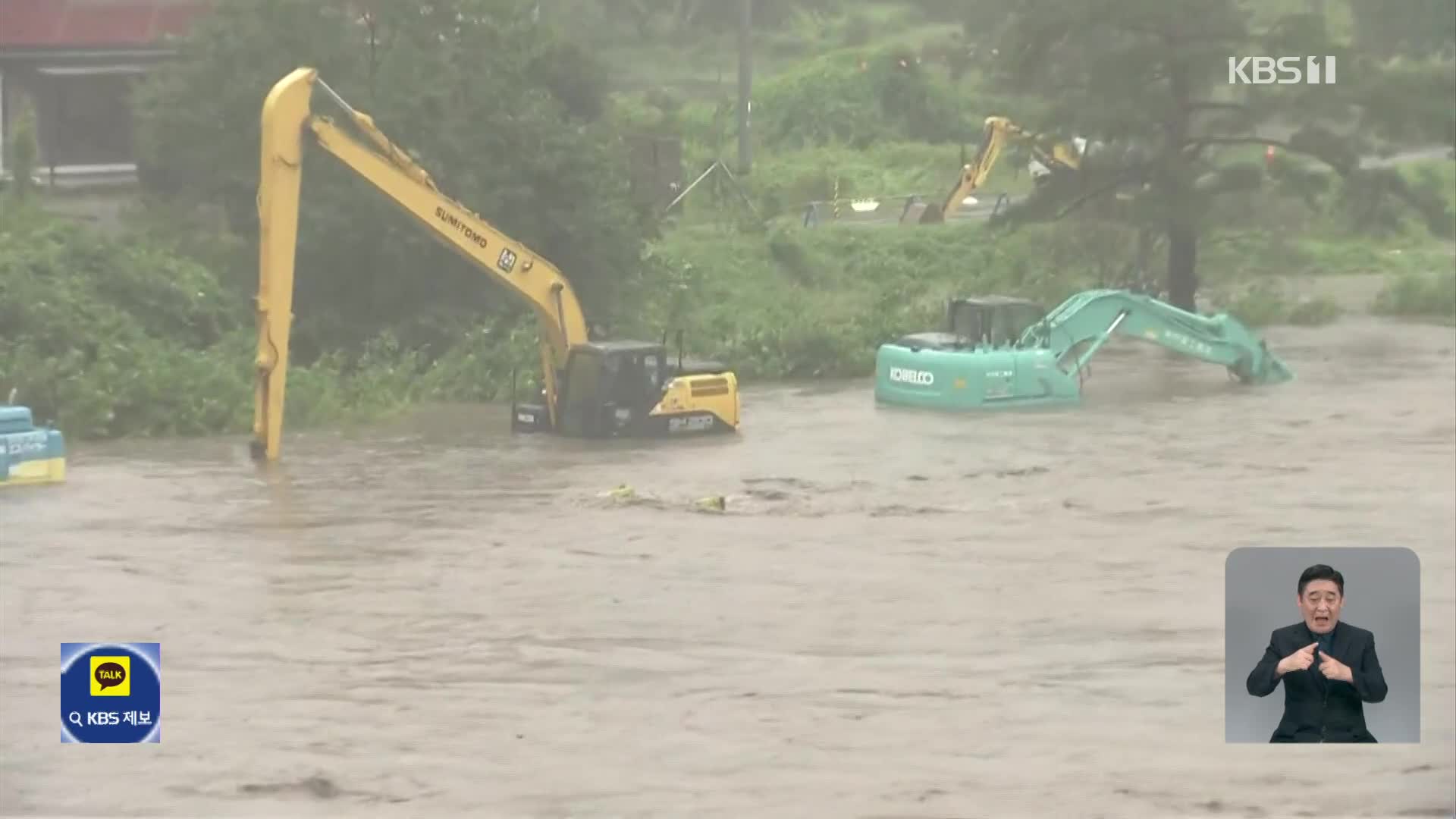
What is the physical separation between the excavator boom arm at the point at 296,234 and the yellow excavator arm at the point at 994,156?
1253 centimetres

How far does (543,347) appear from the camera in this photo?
22.4 metres

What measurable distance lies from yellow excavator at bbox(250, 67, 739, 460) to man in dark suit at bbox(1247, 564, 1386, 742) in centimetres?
1439

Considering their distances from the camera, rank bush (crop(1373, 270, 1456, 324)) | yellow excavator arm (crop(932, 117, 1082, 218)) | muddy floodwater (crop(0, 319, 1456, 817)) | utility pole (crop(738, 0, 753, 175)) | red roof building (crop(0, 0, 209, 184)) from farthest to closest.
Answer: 1. utility pole (crop(738, 0, 753, 175))
2. bush (crop(1373, 270, 1456, 324))
3. yellow excavator arm (crop(932, 117, 1082, 218))
4. red roof building (crop(0, 0, 209, 184))
5. muddy floodwater (crop(0, 319, 1456, 817))

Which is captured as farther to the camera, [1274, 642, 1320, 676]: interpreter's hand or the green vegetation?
the green vegetation

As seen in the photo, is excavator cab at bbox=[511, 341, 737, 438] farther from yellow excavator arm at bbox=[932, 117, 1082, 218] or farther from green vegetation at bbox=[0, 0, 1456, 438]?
yellow excavator arm at bbox=[932, 117, 1082, 218]

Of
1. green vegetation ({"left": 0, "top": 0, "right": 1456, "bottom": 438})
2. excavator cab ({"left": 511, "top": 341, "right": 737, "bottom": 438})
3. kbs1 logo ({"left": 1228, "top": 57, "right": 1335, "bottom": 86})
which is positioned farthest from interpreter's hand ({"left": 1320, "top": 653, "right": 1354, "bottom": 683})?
kbs1 logo ({"left": 1228, "top": 57, "right": 1335, "bottom": 86})

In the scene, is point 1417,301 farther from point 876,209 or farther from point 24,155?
point 24,155

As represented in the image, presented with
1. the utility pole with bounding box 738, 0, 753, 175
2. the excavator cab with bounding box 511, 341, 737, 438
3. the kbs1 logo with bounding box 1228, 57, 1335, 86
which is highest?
the utility pole with bounding box 738, 0, 753, 175

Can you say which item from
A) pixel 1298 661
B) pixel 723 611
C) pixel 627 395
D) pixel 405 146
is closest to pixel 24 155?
pixel 405 146

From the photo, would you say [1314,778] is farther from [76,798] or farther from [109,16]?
[109,16]

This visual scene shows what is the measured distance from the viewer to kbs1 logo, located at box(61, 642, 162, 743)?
7.52m

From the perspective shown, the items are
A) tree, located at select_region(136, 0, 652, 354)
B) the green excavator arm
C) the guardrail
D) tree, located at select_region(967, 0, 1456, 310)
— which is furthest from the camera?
the guardrail

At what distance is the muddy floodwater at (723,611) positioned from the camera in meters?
8.95

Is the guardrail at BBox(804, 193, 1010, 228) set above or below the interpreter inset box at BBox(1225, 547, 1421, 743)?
above
